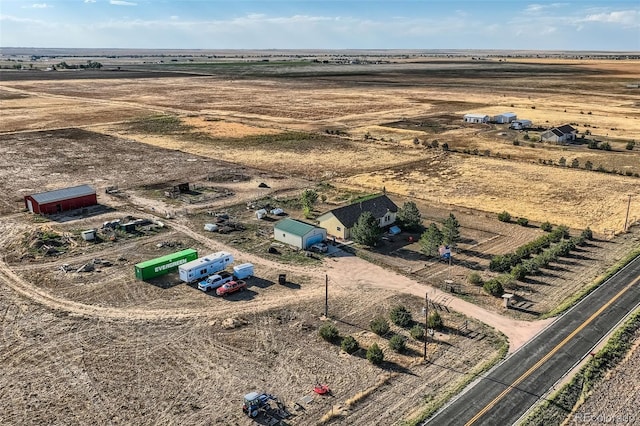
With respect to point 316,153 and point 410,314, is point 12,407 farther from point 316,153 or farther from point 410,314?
point 316,153

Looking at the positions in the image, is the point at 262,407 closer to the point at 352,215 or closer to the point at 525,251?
the point at 352,215

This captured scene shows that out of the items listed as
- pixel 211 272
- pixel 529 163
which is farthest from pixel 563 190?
pixel 211 272

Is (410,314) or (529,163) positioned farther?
(529,163)

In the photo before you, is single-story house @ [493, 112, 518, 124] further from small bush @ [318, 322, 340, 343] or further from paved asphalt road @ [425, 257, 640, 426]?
small bush @ [318, 322, 340, 343]

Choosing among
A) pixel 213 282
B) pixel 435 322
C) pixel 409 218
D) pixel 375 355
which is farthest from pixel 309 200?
pixel 375 355

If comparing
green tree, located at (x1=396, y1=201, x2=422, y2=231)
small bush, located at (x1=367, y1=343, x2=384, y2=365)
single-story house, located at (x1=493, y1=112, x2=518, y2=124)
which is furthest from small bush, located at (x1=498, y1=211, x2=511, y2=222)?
single-story house, located at (x1=493, y1=112, x2=518, y2=124)

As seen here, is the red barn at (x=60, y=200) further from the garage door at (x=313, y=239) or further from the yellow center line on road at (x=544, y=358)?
the yellow center line on road at (x=544, y=358)
